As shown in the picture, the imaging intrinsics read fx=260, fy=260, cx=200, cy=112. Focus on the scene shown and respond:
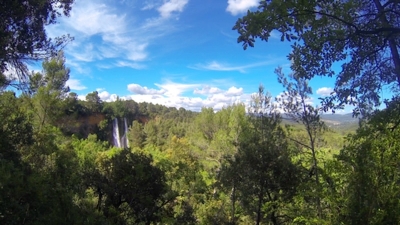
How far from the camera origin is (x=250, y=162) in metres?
8.29

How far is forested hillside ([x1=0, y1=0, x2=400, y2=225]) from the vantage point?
3045 millimetres

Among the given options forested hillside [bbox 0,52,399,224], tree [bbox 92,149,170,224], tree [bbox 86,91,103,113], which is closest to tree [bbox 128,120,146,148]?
tree [bbox 86,91,103,113]

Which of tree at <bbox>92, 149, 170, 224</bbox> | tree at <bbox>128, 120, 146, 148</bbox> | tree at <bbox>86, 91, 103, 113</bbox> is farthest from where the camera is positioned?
tree at <bbox>86, 91, 103, 113</bbox>

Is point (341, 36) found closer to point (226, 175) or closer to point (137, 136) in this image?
point (226, 175)

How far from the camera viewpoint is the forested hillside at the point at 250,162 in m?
3.04

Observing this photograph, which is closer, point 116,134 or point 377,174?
point 377,174

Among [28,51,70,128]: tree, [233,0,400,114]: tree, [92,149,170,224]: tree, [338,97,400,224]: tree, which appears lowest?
[92,149,170,224]: tree

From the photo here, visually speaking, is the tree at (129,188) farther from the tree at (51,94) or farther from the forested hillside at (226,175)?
the tree at (51,94)

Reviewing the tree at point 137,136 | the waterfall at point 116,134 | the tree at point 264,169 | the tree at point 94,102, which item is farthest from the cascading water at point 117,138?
the tree at point 264,169

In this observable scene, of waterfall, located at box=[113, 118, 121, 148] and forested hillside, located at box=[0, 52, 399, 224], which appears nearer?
forested hillside, located at box=[0, 52, 399, 224]

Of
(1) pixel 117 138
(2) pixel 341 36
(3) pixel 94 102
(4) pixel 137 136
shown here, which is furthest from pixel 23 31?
(1) pixel 117 138

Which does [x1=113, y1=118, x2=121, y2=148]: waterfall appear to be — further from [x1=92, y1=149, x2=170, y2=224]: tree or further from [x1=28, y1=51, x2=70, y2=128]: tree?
[x1=92, y1=149, x2=170, y2=224]: tree

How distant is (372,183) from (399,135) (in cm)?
68

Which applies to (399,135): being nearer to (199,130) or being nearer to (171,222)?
(171,222)
